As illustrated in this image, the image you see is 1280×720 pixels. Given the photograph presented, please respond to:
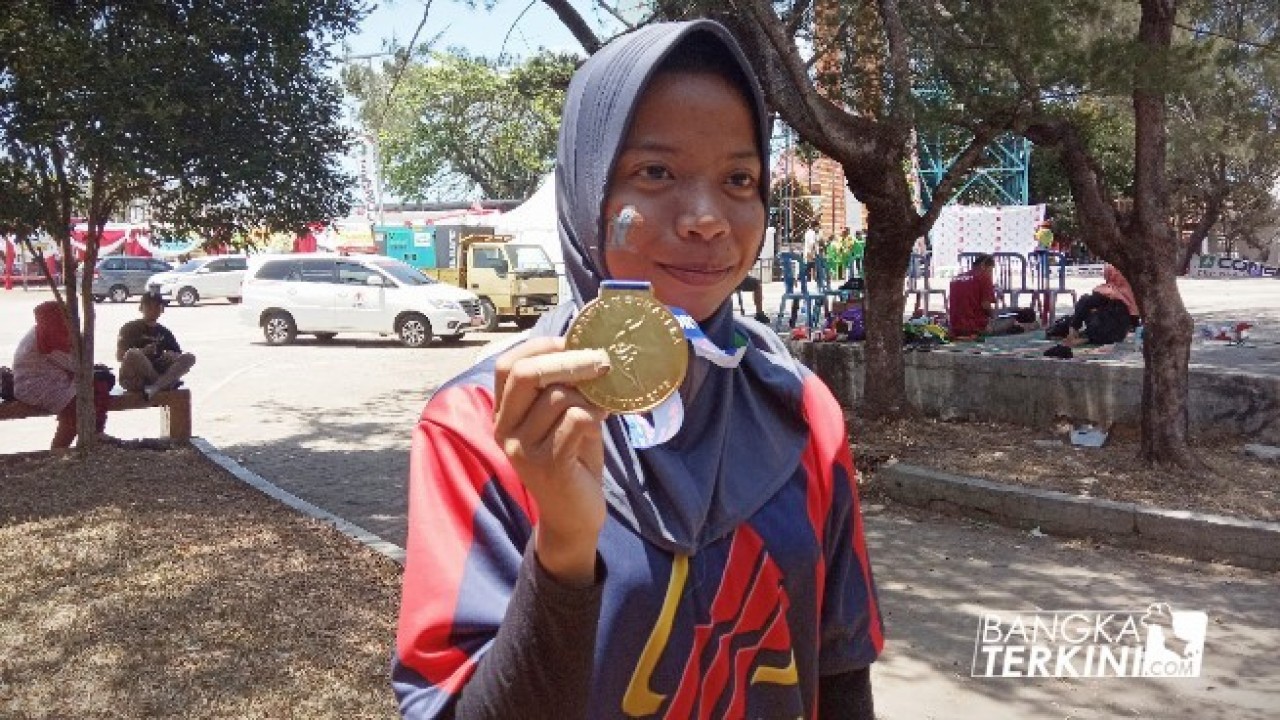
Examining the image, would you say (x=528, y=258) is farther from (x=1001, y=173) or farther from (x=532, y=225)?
(x=1001, y=173)

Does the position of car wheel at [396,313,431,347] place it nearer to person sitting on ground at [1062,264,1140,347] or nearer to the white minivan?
the white minivan

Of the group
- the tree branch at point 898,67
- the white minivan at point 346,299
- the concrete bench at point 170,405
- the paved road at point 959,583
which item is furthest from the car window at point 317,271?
the tree branch at point 898,67

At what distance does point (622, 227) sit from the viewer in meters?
1.33

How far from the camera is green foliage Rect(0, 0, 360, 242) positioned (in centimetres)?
683

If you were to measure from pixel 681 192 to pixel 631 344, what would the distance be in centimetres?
33

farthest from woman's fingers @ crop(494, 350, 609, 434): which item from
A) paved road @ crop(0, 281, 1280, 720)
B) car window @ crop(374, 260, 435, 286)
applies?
car window @ crop(374, 260, 435, 286)

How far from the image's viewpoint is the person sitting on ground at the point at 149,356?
10531 mm

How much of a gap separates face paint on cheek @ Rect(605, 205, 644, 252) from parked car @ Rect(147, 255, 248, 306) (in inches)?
1453

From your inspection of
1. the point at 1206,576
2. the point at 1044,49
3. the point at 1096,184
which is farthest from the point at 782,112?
the point at 1206,576

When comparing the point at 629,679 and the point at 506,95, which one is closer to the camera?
the point at 629,679

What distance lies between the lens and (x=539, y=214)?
86.8 feet

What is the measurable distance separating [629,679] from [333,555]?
535 cm

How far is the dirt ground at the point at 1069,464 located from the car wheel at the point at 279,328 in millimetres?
14774

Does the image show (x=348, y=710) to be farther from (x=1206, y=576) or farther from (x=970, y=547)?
(x=1206, y=576)
